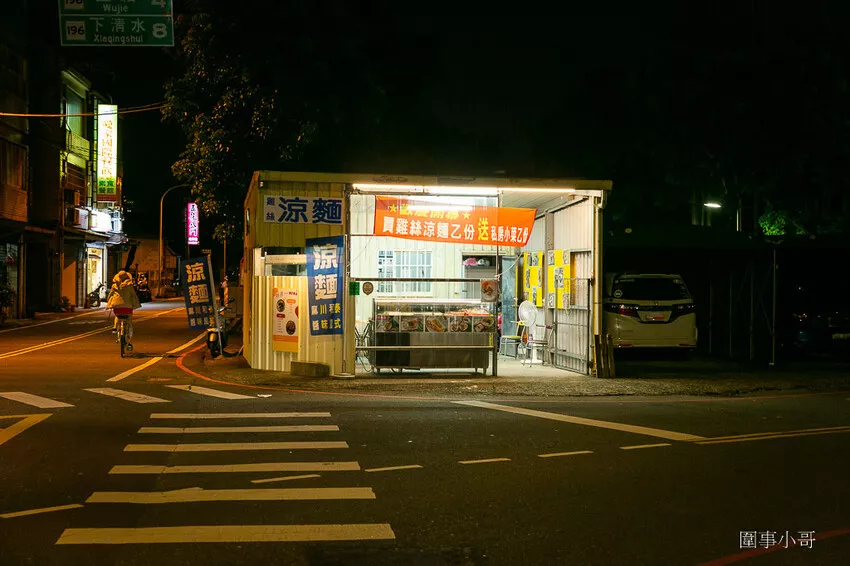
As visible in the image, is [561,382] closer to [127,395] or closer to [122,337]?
[127,395]

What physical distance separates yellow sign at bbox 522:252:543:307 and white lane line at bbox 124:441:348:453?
34.4ft

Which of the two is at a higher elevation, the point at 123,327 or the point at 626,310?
the point at 626,310

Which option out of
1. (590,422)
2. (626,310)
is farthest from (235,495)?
(626,310)

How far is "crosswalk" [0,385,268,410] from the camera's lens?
12011mm

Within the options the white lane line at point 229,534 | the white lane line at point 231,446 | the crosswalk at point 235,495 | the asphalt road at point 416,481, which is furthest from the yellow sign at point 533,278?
the white lane line at point 229,534

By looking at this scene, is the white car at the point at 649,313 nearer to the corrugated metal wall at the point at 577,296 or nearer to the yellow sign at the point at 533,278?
the corrugated metal wall at the point at 577,296

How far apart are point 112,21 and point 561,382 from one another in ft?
35.5

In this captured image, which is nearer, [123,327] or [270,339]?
[270,339]

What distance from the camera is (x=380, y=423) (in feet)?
34.8

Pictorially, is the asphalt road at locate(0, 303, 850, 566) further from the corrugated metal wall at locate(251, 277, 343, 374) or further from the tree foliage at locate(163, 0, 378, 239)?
the tree foliage at locate(163, 0, 378, 239)

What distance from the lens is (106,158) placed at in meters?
44.3

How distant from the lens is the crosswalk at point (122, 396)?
12011 mm

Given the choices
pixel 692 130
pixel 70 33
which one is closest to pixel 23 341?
pixel 70 33

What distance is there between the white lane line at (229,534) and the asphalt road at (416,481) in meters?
0.02
